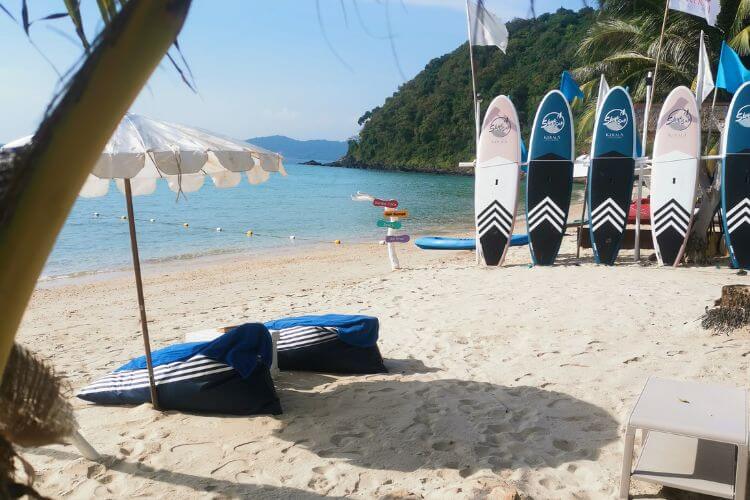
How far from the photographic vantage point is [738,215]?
27.8 ft

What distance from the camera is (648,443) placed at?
116 inches

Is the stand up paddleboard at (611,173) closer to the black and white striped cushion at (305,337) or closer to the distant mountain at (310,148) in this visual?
the black and white striped cushion at (305,337)

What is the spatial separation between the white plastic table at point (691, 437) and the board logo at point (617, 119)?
6.66 metres

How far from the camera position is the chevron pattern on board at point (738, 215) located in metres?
8.41

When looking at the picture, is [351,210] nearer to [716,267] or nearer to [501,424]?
[716,267]

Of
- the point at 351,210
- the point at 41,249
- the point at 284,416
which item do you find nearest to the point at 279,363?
the point at 284,416

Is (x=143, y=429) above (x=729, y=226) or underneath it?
underneath

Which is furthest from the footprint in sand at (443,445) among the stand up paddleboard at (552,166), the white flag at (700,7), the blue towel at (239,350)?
the white flag at (700,7)

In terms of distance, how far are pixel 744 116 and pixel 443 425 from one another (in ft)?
23.4

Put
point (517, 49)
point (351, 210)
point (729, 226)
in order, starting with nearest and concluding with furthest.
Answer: point (729, 226)
point (351, 210)
point (517, 49)

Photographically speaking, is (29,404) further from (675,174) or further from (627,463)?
(675,174)

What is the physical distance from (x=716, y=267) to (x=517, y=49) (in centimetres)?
2841

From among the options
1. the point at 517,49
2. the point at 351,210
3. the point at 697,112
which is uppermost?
the point at 517,49

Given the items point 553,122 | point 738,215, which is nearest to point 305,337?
point 553,122
